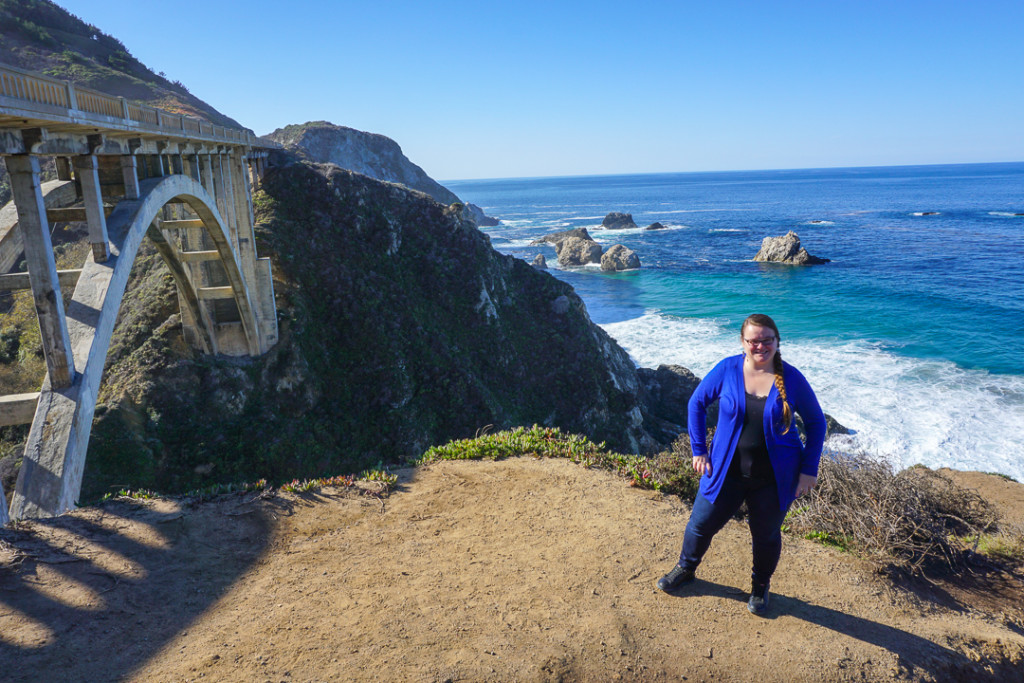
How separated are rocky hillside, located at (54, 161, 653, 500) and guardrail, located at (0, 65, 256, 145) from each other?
9.66 metres

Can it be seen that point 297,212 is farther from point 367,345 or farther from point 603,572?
point 603,572

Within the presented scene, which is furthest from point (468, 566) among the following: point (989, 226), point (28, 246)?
point (989, 226)

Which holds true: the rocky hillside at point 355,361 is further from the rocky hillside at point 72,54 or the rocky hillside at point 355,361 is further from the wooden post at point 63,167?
the rocky hillside at point 72,54

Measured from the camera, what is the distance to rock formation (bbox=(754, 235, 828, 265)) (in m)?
62.1

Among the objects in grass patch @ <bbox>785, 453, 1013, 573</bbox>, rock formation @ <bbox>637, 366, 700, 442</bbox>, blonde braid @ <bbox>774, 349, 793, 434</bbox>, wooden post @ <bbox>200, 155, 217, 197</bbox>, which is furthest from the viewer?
rock formation @ <bbox>637, 366, 700, 442</bbox>

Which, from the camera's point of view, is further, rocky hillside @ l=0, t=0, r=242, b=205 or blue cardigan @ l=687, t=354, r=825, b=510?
rocky hillside @ l=0, t=0, r=242, b=205

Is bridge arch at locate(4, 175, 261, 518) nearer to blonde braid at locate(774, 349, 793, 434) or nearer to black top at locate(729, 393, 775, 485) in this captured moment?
black top at locate(729, 393, 775, 485)

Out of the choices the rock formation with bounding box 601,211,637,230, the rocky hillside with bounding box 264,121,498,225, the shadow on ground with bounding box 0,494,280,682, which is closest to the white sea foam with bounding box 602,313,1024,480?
the shadow on ground with bounding box 0,494,280,682

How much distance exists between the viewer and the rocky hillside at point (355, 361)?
1877cm

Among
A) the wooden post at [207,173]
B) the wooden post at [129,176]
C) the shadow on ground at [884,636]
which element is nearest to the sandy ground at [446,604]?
the shadow on ground at [884,636]

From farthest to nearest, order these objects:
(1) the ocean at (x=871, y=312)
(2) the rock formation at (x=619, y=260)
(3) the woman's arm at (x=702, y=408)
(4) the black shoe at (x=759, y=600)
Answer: (2) the rock formation at (x=619, y=260)
(1) the ocean at (x=871, y=312)
(4) the black shoe at (x=759, y=600)
(3) the woman's arm at (x=702, y=408)

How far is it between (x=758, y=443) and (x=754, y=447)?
0.05 metres

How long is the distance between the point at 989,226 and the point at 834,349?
223 feet

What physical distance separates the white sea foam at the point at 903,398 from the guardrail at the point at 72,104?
2526cm
